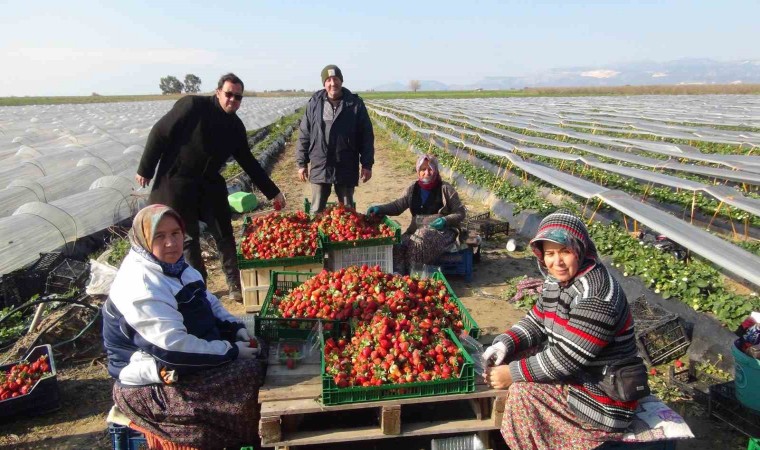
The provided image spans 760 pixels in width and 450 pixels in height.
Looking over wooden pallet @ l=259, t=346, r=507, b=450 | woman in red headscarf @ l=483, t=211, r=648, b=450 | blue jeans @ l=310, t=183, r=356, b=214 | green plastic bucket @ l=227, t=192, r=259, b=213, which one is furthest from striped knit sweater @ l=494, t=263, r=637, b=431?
green plastic bucket @ l=227, t=192, r=259, b=213

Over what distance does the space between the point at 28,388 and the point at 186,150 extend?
2321mm

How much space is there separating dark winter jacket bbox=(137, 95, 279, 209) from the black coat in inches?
54.8

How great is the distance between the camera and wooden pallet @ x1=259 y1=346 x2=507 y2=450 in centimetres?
282

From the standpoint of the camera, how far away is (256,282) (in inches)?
203

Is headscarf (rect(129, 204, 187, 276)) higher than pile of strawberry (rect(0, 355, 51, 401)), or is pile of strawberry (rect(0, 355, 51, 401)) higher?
headscarf (rect(129, 204, 187, 276))

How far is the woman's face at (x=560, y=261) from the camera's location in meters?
2.59

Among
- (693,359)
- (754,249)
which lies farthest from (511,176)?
(693,359)

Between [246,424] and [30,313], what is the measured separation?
4044 millimetres

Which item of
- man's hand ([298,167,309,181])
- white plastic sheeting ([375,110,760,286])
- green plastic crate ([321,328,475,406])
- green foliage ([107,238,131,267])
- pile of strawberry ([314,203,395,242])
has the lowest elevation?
green foliage ([107,238,131,267])

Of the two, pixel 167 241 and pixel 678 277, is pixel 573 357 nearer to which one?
pixel 167 241

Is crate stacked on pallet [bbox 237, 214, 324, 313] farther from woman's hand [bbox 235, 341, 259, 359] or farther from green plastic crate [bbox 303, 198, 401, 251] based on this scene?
woman's hand [bbox 235, 341, 259, 359]

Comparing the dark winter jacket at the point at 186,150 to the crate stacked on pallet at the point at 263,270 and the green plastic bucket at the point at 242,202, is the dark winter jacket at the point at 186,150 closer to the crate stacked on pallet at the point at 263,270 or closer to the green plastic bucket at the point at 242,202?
the crate stacked on pallet at the point at 263,270

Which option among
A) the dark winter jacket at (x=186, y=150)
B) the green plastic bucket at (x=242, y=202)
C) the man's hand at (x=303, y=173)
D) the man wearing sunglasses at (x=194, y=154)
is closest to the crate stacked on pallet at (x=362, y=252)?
the man wearing sunglasses at (x=194, y=154)

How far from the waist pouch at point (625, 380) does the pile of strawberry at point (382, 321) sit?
31.6 inches
